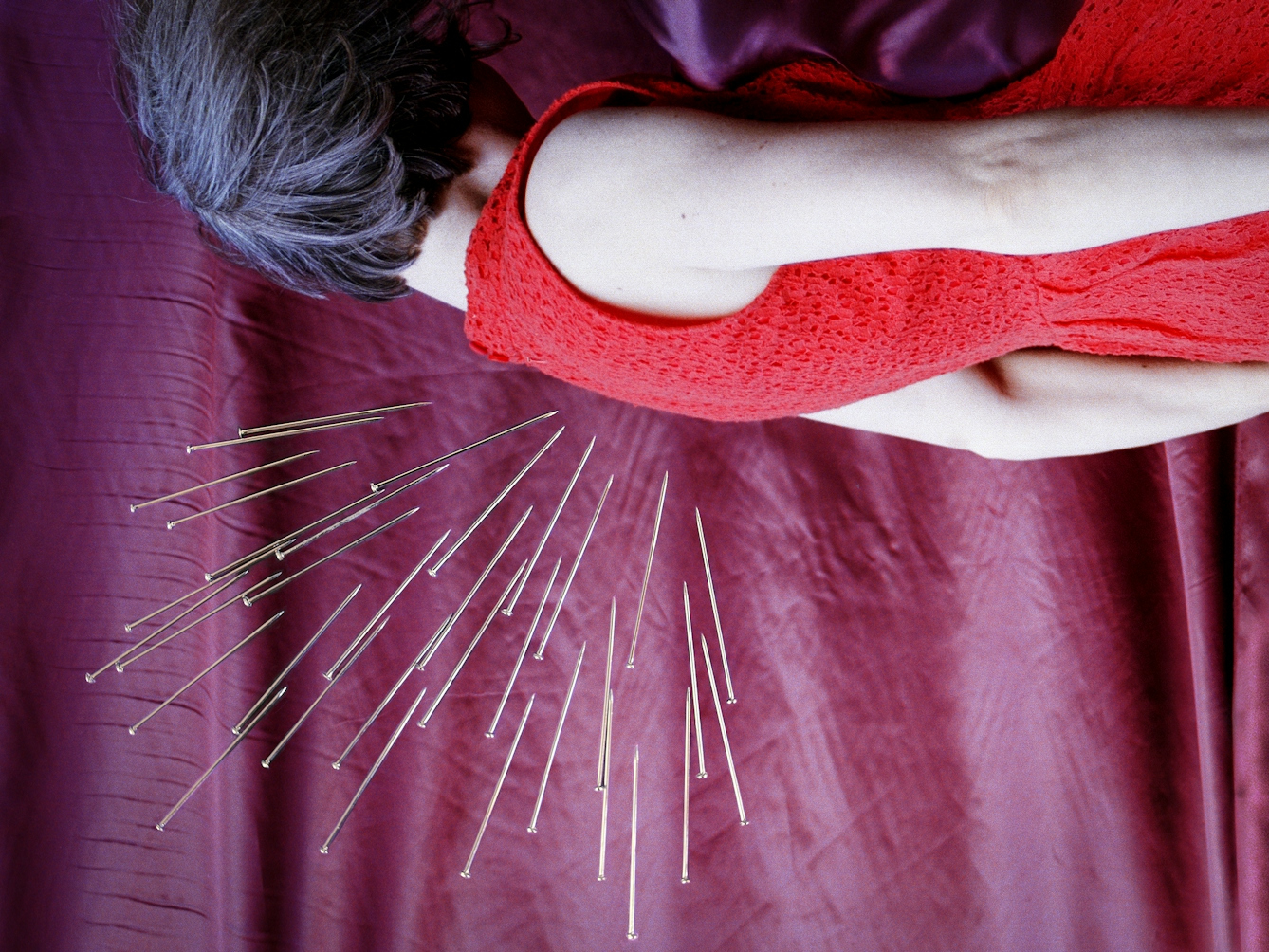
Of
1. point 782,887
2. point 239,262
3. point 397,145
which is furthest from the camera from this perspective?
point 782,887

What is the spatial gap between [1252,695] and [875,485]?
50 centimetres

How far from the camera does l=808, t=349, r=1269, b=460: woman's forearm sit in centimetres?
95

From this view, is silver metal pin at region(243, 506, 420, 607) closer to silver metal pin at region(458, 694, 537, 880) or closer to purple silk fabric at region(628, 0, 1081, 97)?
silver metal pin at region(458, 694, 537, 880)

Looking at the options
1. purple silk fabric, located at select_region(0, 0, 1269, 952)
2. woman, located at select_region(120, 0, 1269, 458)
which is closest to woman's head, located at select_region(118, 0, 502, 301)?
woman, located at select_region(120, 0, 1269, 458)

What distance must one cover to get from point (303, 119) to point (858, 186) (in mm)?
394

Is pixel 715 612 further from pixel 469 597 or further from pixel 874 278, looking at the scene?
pixel 874 278

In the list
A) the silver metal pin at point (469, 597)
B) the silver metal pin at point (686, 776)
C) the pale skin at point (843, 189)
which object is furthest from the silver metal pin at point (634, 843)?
the pale skin at point (843, 189)

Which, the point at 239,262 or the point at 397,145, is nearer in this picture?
the point at 397,145

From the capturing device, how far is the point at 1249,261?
0.78m

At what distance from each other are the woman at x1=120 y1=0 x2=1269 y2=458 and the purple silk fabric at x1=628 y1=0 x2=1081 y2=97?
0.8 inches

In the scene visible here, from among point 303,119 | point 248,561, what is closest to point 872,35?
point 303,119

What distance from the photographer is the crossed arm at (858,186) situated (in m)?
0.58

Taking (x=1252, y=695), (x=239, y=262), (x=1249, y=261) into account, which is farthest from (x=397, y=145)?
(x=1252, y=695)

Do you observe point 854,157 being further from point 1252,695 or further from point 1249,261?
point 1252,695
